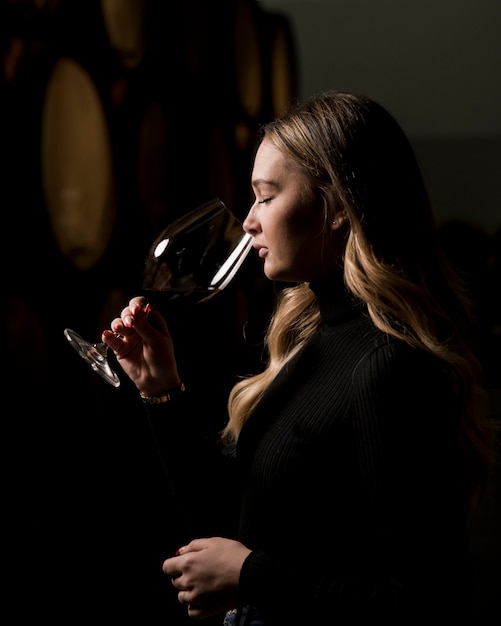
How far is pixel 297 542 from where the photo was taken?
860 millimetres

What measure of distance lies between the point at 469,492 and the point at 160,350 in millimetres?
457

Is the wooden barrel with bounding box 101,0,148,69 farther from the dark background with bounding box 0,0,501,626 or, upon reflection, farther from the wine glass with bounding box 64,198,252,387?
the wine glass with bounding box 64,198,252,387

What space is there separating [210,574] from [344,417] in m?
0.23

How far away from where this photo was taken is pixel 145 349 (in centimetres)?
105

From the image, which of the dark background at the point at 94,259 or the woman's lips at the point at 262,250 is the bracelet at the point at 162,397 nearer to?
the dark background at the point at 94,259

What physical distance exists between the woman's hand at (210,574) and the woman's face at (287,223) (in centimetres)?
33

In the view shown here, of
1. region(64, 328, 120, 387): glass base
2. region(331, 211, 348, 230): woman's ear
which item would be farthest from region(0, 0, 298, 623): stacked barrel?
region(331, 211, 348, 230): woman's ear

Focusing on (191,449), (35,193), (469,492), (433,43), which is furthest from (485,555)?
(433,43)

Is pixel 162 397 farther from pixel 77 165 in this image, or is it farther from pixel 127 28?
pixel 127 28

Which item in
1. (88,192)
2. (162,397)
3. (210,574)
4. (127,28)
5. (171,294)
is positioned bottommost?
(210,574)

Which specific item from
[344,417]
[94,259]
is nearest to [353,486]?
[344,417]

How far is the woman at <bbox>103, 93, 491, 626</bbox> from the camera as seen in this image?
76 centimetres

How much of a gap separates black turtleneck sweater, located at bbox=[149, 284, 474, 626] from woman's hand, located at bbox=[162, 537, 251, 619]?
18mm

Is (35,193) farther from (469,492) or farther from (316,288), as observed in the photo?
(469,492)
